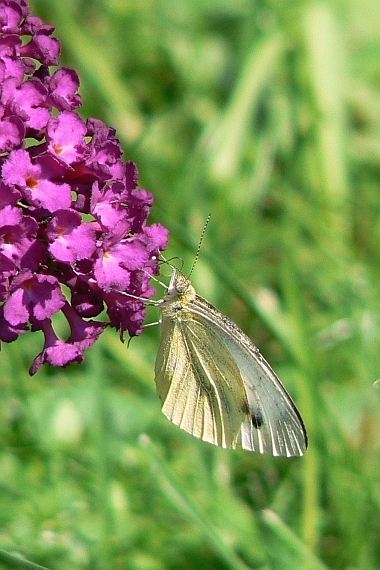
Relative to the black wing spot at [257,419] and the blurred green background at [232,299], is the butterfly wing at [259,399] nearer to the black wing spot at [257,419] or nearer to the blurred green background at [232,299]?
the black wing spot at [257,419]

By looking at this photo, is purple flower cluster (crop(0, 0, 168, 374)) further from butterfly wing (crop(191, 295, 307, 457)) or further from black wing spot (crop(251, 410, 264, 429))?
black wing spot (crop(251, 410, 264, 429))

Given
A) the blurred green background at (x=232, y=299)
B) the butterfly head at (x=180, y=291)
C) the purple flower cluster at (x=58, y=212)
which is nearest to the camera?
the purple flower cluster at (x=58, y=212)

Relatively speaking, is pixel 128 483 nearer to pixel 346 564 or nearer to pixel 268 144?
pixel 346 564

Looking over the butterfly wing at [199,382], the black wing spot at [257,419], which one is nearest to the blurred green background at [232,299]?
the butterfly wing at [199,382]

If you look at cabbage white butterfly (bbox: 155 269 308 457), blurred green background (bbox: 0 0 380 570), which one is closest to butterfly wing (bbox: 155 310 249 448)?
cabbage white butterfly (bbox: 155 269 308 457)

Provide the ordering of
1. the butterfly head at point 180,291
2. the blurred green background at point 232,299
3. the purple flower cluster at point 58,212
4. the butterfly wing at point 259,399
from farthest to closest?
the blurred green background at point 232,299
the butterfly head at point 180,291
the butterfly wing at point 259,399
the purple flower cluster at point 58,212

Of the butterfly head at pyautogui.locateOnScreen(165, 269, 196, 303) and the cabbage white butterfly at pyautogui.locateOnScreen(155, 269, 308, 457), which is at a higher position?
the butterfly head at pyautogui.locateOnScreen(165, 269, 196, 303)

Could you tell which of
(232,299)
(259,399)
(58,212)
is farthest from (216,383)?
(232,299)

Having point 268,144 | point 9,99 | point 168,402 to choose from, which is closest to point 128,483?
point 168,402
